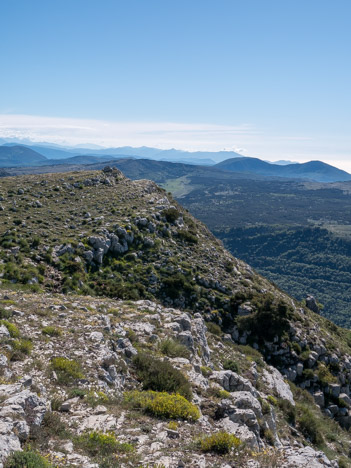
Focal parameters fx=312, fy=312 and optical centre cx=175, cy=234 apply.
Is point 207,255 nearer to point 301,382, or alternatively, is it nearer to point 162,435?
point 301,382

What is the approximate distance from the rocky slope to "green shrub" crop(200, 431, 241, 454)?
33 millimetres

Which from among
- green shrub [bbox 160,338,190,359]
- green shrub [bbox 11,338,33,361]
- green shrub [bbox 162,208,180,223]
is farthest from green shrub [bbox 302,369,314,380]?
green shrub [bbox 162,208,180,223]

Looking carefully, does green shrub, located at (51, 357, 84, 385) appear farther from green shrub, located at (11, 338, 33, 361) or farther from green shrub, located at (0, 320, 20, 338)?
green shrub, located at (0, 320, 20, 338)

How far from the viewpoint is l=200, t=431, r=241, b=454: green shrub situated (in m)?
8.23

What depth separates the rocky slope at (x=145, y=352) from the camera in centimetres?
803

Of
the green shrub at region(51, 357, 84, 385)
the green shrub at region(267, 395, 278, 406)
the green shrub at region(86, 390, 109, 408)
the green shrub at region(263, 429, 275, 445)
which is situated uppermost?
the green shrub at region(51, 357, 84, 385)

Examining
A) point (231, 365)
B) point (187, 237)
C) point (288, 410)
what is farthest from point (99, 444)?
point (187, 237)

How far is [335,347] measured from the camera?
30703 millimetres

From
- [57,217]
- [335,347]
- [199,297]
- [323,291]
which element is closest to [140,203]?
[57,217]

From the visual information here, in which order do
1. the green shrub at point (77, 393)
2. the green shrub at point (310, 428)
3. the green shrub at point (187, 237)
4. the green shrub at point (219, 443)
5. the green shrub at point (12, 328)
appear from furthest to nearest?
the green shrub at point (187, 237), the green shrub at point (310, 428), the green shrub at point (12, 328), the green shrub at point (77, 393), the green shrub at point (219, 443)

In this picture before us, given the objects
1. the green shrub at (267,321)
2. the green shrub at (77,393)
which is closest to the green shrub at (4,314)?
the green shrub at (77,393)

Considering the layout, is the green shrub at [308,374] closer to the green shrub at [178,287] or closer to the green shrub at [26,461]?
the green shrub at [178,287]

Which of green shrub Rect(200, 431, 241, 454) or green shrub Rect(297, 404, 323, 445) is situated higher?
green shrub Rect(200, 431, 241, 454)

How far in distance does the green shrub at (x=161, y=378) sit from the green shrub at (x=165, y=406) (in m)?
0.91
